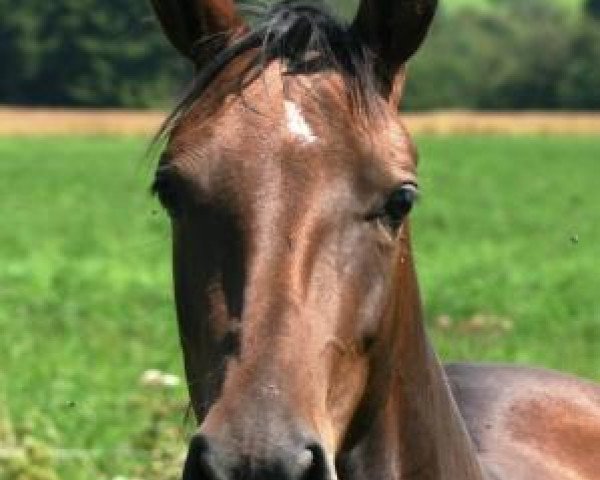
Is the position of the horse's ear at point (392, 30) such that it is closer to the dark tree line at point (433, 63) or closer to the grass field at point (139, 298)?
the grass field at point (139, 298)

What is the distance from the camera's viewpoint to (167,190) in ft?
10.5

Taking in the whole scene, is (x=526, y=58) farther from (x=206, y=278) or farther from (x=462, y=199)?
(x=206, y=278)

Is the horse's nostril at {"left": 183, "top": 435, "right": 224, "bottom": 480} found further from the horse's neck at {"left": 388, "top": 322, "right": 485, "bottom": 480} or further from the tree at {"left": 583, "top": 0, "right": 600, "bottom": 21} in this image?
the tree at {"left": 583, "top": 0, "right": 600, "bottom": 21}

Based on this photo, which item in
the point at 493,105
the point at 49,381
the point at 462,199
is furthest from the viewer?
Result: the point at 493,105

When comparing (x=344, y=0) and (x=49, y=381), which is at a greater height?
(x=344, y=0)

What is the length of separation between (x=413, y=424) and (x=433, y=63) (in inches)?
2753

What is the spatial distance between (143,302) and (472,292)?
130 inches

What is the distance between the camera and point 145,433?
7336 millimetres

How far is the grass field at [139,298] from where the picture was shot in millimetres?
7750

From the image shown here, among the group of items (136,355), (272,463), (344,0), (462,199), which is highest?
(344,0)

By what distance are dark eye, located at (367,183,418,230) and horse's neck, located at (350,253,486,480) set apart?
0.18m

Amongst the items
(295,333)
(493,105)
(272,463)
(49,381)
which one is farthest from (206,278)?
(493,105)

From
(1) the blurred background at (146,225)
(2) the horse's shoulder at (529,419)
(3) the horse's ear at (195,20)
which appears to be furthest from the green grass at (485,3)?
(3) the horse's ear at (195,20)

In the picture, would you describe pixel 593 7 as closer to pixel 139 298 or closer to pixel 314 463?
pixel 139 298
